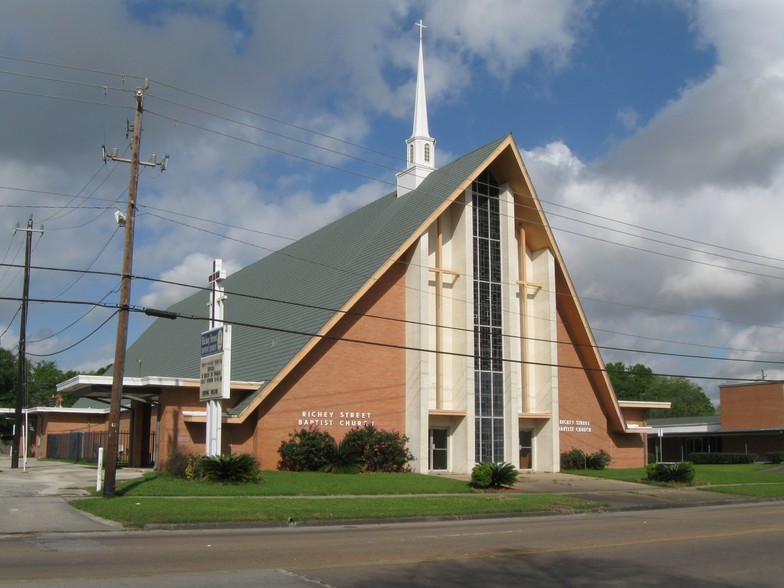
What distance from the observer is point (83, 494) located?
22422 mm

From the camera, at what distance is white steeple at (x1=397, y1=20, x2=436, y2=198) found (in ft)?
132

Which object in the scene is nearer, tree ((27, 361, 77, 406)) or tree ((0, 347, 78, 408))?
tree ((0, 347, 78, 408))

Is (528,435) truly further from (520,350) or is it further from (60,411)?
(60,411)

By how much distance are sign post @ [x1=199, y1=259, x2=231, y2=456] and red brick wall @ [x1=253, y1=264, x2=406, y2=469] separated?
12.7ft

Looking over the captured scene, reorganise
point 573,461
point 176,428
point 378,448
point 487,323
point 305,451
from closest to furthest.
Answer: point 176,428
point 305,451
point 378,448
point 487,323
point 573,461

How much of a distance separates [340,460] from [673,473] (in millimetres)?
12452

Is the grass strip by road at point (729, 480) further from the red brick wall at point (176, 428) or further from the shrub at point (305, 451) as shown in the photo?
the red brick wall at point (176, 428)

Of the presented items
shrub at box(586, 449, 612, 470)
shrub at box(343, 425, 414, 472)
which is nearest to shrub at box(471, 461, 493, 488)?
shrub at box(343, 425, 414, 472)

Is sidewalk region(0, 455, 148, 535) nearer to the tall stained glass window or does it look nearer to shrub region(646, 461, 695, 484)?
the tall stained glass window

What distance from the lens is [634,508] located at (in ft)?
79.5

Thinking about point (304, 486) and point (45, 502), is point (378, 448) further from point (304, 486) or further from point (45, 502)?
point (45, 502)

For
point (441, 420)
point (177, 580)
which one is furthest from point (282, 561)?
point (441, 420)

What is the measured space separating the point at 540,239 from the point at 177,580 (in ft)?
A: 98.6

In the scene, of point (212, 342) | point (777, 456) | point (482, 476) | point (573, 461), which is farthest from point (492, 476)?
point (777, 456)
